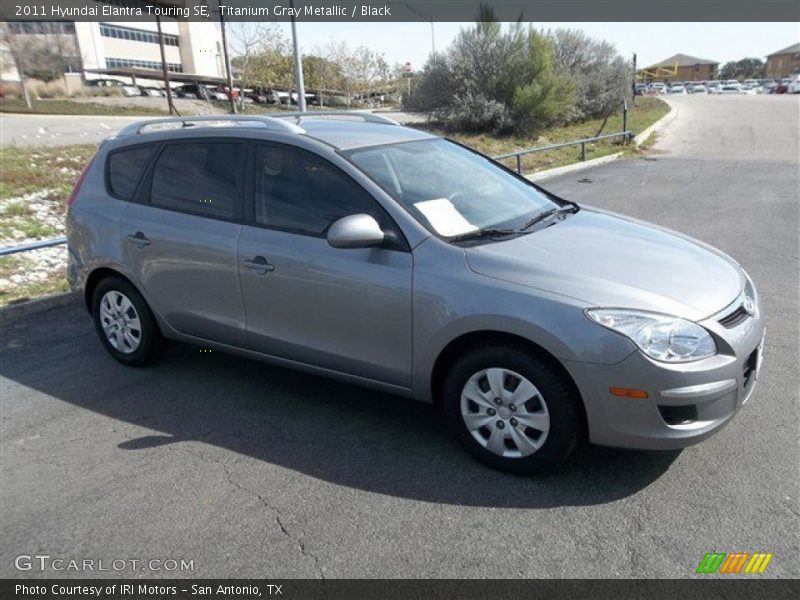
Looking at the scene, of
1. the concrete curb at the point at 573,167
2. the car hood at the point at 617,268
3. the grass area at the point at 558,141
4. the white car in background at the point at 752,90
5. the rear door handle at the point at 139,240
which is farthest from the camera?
the white car in background at the point at 752,90

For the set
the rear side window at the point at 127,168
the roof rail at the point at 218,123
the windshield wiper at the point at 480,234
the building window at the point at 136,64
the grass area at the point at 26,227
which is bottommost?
the grass area at the point at 26,227

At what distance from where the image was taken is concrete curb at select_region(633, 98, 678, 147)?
22.7 meters

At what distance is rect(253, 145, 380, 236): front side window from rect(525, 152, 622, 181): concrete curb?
37.4 feet

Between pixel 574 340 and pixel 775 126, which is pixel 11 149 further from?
pixel 775 126

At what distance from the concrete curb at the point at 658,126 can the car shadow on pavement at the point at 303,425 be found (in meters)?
20.1

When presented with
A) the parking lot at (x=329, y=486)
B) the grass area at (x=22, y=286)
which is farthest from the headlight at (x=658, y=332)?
the grass area at (x=22, y=286)

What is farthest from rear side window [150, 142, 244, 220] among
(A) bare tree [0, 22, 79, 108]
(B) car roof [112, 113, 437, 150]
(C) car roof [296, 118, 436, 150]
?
(A) bare tree [0, 22, 79, 108]

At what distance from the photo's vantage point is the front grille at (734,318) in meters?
3.15

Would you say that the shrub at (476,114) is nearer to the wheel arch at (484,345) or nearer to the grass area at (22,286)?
the grass area at (22,286)

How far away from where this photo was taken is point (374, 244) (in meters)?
3.52

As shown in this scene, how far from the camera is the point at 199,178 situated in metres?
4.41

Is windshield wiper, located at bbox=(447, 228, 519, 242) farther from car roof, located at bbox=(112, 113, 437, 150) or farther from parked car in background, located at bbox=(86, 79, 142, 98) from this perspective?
parked car in background, located at bbox=(86, 79, 142, 98)

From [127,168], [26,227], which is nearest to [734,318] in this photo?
[127,168]

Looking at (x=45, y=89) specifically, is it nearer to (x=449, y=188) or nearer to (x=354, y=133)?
(x=354, y=133)
